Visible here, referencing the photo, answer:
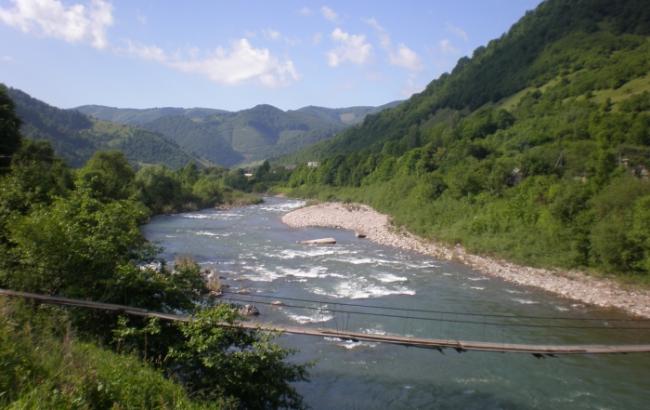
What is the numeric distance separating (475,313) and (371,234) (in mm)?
24236

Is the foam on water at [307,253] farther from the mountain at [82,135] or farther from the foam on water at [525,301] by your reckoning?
the mountain at [82,135]

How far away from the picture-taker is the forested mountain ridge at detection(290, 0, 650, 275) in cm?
2703

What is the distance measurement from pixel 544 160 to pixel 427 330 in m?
30.3

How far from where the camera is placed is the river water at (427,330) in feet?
40.7

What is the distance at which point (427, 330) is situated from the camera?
17.0 metres

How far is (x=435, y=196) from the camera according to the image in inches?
1913

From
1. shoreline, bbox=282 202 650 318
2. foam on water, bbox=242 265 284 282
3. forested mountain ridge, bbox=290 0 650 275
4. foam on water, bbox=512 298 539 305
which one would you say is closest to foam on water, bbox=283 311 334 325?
foam on water, bbox=242 265 284 282

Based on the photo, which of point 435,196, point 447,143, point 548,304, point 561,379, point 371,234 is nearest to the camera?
point 561,379

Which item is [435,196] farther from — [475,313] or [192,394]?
[192,394]

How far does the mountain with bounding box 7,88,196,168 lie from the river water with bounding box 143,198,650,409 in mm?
103806

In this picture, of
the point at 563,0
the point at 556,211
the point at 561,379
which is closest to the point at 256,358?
the point at 561,379

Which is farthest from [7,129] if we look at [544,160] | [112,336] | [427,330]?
[544,160]

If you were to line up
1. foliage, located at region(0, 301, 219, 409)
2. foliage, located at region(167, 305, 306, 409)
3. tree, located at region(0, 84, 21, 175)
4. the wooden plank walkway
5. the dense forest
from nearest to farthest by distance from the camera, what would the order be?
foliage, located at region(0, 301, 219, 409) → the dense forest → the wooden plank walkway → foliage, located at region(167, 305, 306, 409) → tree, located at region(0, 84, 21, 175)

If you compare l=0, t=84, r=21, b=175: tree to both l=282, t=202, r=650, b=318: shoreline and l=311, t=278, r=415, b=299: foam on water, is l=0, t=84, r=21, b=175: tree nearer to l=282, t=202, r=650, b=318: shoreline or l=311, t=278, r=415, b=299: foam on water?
l=311, t=278, r=415, b=299: foam on water
